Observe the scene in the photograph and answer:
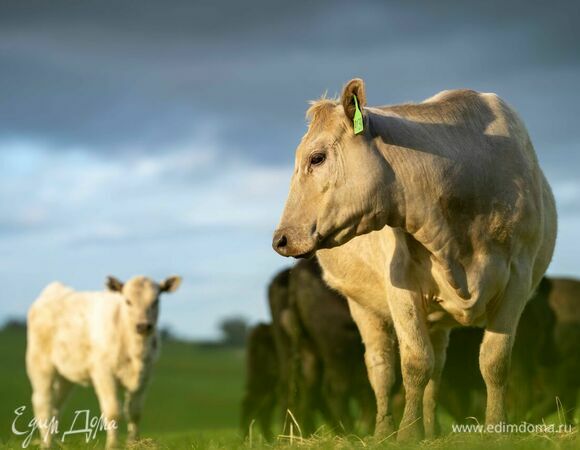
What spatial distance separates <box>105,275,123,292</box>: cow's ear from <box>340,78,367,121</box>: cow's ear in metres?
8.07

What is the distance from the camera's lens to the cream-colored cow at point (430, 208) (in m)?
7.37

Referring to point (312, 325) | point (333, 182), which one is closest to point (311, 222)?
point (333, 182)

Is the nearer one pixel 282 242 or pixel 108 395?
pixel 282 242

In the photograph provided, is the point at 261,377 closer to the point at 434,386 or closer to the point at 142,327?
the point at 142,327

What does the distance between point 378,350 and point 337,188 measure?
298 cm

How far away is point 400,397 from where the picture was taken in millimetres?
15164

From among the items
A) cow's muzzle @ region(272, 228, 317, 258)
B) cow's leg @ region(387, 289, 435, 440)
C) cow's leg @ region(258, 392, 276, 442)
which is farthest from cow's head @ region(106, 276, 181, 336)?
cow's muzzle @ region(272, 228, 317, 258)

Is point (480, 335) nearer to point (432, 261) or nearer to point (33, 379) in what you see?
point (33, 379)

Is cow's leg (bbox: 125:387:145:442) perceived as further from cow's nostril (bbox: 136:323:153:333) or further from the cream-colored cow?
the cream-colored cow

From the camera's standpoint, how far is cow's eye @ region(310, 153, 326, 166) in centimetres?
743

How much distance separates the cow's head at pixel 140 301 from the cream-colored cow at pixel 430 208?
21.2ft

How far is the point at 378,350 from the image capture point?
391 inches

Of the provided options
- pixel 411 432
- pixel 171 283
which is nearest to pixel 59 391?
pixel 171 283

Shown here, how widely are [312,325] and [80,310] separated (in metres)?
3.47
